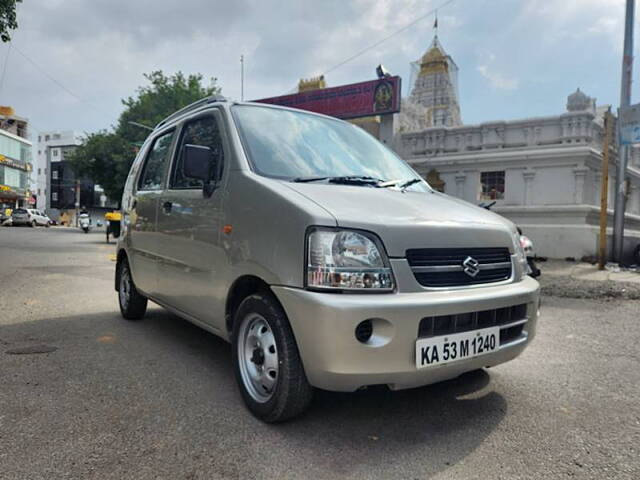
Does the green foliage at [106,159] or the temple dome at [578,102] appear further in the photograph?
the green foliage at [106,159]

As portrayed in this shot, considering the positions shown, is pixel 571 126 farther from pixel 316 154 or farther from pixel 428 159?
pixel 316 154

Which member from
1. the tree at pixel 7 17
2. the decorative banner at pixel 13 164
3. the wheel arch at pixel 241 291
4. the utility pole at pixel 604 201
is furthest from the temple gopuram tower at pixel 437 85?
the wheel arch at pixel 241 291

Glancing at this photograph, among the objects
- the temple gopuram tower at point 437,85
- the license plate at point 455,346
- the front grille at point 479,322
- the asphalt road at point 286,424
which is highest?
the temple gopuram tower at point 437,85

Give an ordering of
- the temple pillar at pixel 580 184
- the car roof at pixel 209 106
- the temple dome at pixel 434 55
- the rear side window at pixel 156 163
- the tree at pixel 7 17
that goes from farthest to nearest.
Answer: the temple dome at pixel 434 55 < the temple pillar at pixel 580 184 < the tree at pixel 7 17 < the rear side window at pixel 156 163 < the car roof at pixel 209 106

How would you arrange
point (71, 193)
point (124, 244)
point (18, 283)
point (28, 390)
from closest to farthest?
point (28, 390)
point (124, 244)
point (18, 283)
point (71, 193)

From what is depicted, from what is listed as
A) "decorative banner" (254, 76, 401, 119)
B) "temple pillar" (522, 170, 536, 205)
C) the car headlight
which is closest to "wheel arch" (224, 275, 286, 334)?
the car headlight

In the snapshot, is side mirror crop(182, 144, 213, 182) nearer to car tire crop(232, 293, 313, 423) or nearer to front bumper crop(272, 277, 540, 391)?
car tire crop(232, 293, 313, 423)

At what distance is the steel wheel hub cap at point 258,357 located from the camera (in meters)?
2.47

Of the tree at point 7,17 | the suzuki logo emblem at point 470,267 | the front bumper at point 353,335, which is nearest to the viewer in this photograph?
the front bumper at point 353,335

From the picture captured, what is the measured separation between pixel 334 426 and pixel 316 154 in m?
1.69

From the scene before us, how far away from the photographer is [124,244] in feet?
15.3

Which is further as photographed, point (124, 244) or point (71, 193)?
point (71, 193)

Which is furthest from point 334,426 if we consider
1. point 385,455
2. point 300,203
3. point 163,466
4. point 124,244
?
point 124,244

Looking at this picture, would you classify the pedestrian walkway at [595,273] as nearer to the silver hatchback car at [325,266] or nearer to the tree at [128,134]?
the silver hatchback car at [325,266]
